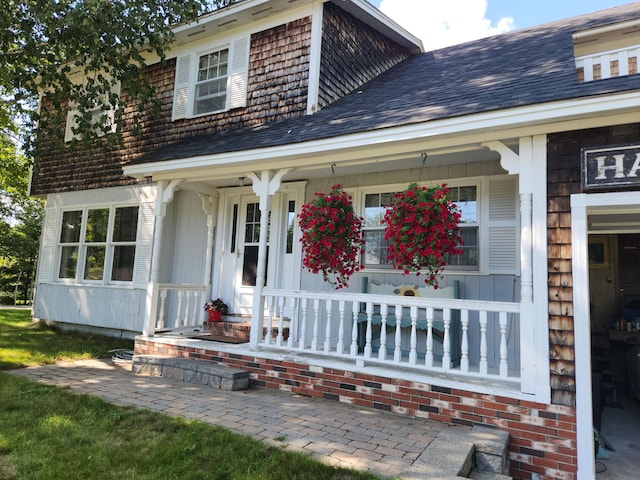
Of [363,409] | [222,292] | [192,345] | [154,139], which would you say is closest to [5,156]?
[154,139]

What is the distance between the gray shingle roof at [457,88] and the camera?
3891 millimetres

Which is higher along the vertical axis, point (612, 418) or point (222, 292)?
point (222, 292)

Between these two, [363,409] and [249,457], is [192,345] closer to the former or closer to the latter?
[363,409]

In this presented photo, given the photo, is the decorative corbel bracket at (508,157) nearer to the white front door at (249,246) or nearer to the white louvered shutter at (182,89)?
Result: the white front door at (249,246)

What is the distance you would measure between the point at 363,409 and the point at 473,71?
14.9 feet

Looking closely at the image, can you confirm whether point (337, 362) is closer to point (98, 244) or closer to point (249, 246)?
point (249, 246)

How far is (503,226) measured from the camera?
490 centimetres

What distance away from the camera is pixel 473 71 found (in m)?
5.71

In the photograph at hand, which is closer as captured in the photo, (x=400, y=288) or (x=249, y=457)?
(x=249, y=457)

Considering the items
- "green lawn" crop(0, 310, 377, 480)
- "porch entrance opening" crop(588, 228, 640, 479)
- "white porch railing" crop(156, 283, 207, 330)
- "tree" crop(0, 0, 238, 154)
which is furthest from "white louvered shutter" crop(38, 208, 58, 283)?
"porch entrance opening" crop(588, 228, 640, 479)

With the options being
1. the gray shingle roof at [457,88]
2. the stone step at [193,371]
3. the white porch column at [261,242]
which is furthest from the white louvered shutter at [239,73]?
the stone step at [193,371]

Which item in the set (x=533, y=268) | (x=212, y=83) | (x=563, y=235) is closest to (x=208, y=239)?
(x=212, y=83)

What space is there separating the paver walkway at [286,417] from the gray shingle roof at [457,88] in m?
2.79

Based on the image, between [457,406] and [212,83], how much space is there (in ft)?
21.2
